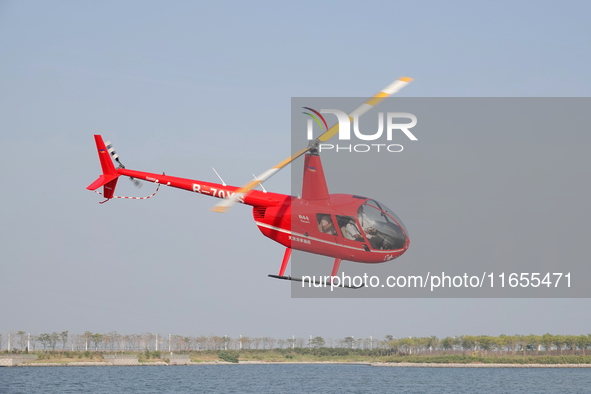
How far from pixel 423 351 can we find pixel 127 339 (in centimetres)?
8787

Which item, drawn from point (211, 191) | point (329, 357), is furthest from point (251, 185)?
point (329, 357)

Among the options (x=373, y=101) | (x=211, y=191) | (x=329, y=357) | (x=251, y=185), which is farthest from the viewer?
(x=329, y=357)

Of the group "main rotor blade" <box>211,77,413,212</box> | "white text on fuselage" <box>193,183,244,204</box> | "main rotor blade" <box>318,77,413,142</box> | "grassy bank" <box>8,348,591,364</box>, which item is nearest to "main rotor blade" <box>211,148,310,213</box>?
"main rotor blade" <box>211,77,413,212</box>

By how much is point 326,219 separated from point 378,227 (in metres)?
1.79

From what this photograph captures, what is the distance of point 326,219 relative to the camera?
2009 cm

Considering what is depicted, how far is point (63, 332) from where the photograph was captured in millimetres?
162375

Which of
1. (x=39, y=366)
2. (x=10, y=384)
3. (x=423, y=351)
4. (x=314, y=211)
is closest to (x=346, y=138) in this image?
(x=314, y=211)

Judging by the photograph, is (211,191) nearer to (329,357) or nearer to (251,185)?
(251,185)

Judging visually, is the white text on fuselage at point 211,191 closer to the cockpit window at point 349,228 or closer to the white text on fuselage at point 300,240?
→ the white text on fuselage at point 300,240

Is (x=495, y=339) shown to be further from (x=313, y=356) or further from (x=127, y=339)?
(x=127, y=339)

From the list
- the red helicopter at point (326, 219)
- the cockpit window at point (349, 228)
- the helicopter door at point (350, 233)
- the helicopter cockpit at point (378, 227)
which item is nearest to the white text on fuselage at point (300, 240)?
the red helicopter at point (326, 219)

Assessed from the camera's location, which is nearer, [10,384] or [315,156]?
[315,156]

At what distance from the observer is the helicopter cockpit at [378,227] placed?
19.6 m

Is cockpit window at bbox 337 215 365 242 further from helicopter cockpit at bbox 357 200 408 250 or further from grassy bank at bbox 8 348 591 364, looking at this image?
grassy bank at bbox 8 348 591 364
